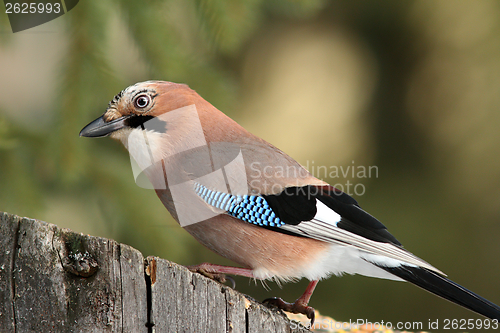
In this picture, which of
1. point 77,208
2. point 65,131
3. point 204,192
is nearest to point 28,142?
point 65,131

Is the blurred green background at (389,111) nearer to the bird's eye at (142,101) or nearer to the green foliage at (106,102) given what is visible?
the green foliage at (106,102)

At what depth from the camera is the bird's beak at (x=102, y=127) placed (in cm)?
282

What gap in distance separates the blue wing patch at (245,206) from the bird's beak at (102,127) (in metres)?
0.65

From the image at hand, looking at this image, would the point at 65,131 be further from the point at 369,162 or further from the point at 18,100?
the point at 369,162

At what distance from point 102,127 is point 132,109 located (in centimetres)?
21

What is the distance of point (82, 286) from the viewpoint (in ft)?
5.69

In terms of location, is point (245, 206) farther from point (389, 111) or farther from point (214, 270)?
point (389, 111)

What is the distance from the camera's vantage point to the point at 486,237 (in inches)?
257

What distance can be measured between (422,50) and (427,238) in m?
2.74

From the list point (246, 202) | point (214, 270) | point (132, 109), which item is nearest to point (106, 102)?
point (132, 109)

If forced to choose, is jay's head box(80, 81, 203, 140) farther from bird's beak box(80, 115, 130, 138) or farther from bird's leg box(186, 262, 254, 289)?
bird's leg box(186, 262, 254, 289)

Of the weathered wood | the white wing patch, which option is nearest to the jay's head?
the white wing patch

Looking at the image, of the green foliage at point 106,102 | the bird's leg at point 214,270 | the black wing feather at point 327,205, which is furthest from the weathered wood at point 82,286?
the green foliage at point 106,102

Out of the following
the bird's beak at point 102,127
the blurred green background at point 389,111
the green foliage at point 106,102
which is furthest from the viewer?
the blurred green background at point 389,111
